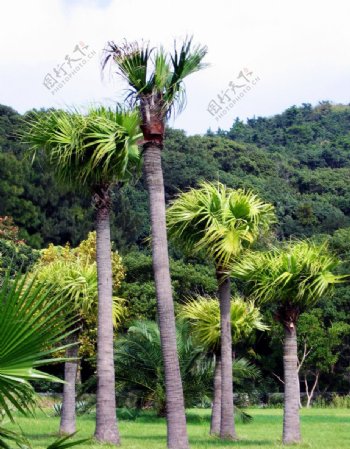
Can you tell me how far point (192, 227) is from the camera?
20094 mm

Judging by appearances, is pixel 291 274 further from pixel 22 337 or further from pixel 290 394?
pixel 22 337

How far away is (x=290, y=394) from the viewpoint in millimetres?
18375

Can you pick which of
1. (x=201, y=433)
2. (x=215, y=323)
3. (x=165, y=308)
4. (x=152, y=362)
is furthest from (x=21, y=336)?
(x=152, y=362)

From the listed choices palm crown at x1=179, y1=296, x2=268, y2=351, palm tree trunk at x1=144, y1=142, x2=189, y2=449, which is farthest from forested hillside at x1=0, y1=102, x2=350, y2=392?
palm tree trunk at x1=144, y1=142, x2=189, y2=449

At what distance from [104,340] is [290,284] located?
407cm

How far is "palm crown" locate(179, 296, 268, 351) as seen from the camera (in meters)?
22.6

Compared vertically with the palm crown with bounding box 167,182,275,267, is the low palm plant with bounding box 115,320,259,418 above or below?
below

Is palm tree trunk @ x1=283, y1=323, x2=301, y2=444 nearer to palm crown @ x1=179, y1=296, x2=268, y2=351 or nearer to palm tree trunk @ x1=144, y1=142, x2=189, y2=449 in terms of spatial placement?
palm crown @ x1=179, y1=296, x2=268, y2=351

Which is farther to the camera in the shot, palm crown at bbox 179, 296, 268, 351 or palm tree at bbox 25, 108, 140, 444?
palm crown at bbox 179, 296, 268, 351

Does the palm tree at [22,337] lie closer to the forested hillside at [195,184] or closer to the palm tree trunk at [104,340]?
the palm tree trunk at [104,340]

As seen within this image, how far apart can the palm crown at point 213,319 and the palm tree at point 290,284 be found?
10.7 feet

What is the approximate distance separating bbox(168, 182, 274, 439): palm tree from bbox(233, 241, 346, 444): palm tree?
0.71 meters

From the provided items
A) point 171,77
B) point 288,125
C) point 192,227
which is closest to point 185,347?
point 192,227

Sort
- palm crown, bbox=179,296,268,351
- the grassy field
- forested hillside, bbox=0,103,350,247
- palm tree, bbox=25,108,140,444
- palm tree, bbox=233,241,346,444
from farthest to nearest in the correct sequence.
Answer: forested hillside, bbox=0,103,350,247 → palm crown, bbox=179,296,268,351 → palm tree, bbox=233,241,346,444 → palm tree, bbox=25,108,140,444 → the grassy field
